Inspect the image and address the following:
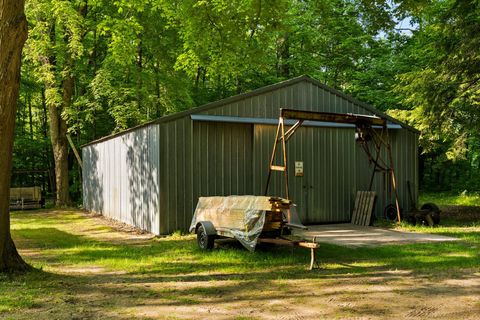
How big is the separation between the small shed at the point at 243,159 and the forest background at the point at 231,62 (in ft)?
5.30

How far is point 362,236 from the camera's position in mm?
10844

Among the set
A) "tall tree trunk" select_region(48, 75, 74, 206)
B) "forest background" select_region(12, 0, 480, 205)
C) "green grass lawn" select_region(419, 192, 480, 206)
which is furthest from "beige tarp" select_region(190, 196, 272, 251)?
"green grass lawn" select_region(419, 192, 480, 206)

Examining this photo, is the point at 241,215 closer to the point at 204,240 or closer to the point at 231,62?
the point at 204,240

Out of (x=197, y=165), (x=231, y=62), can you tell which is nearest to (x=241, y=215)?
(x=197, y=165)

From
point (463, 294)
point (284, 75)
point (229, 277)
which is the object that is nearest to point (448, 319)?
point (463, 294)

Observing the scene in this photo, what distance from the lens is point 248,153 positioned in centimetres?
1249

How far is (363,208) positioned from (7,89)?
10137mm

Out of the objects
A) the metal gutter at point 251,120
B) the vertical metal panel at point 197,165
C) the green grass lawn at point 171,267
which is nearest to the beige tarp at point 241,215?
the green grass lawn at point 171,267

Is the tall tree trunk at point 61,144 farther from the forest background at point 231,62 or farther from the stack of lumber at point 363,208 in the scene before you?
the stack of lumber at point 363,208

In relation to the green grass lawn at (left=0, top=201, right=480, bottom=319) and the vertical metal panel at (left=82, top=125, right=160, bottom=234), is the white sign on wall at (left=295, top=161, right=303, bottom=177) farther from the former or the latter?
the vertical metal panel at (left=82, top=125, right=160, bottom=234)

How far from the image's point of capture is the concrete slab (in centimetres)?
991

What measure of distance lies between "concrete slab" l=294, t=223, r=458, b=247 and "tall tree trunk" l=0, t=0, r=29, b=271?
628 centimetres

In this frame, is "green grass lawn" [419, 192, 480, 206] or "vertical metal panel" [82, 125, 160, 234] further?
"green grass lawn" [419, 192, 480, 206]

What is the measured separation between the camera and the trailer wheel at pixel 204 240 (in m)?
8.94
